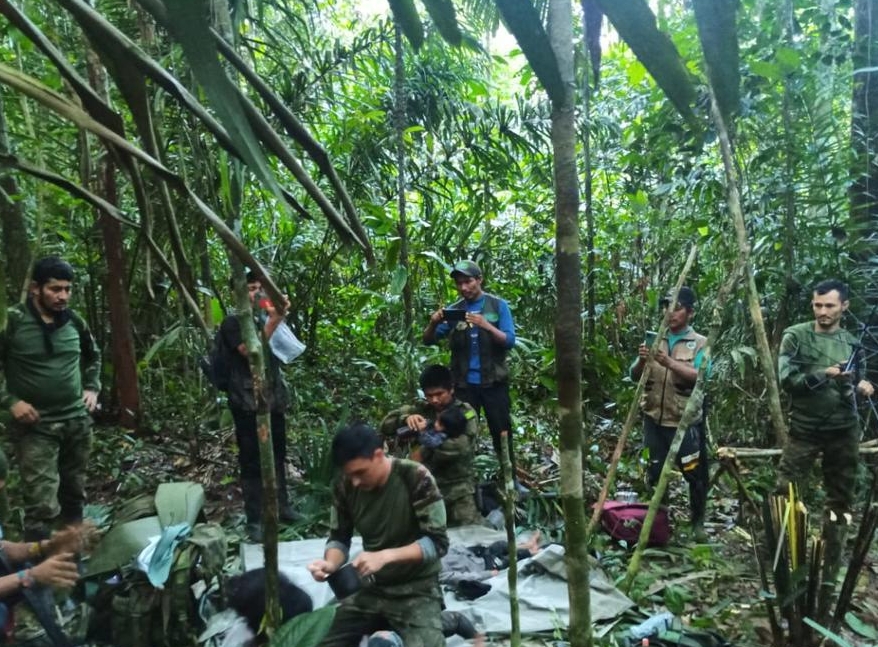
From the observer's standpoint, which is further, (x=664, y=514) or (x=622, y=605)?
(x=664, y=514)

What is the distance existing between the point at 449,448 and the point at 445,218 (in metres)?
2.35

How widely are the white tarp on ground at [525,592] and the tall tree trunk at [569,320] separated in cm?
179

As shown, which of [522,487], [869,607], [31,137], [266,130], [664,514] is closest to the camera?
[266,130]

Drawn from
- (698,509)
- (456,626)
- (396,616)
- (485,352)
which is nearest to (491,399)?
(485,352)

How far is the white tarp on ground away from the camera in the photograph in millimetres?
2994

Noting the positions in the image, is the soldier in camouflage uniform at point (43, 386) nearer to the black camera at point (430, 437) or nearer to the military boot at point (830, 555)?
the black camera at point (430, 437)

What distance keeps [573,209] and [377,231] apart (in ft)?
12.4

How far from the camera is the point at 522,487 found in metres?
4.49

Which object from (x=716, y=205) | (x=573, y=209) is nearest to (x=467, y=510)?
(x=716, y=205)

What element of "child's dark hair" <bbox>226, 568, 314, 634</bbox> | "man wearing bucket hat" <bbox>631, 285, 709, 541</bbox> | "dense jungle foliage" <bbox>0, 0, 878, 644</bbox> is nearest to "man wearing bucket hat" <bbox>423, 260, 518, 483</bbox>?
Answer: "dense jungle foliage" <bbox>0, 0, 878, 644</bbox>

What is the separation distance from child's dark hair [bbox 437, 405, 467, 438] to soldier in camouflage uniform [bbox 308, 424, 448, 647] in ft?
4.54

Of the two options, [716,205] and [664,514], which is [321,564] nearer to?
[664,514]

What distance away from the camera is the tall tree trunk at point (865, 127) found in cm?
427

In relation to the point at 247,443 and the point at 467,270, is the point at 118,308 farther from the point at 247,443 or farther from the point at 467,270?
the point at 467,270
